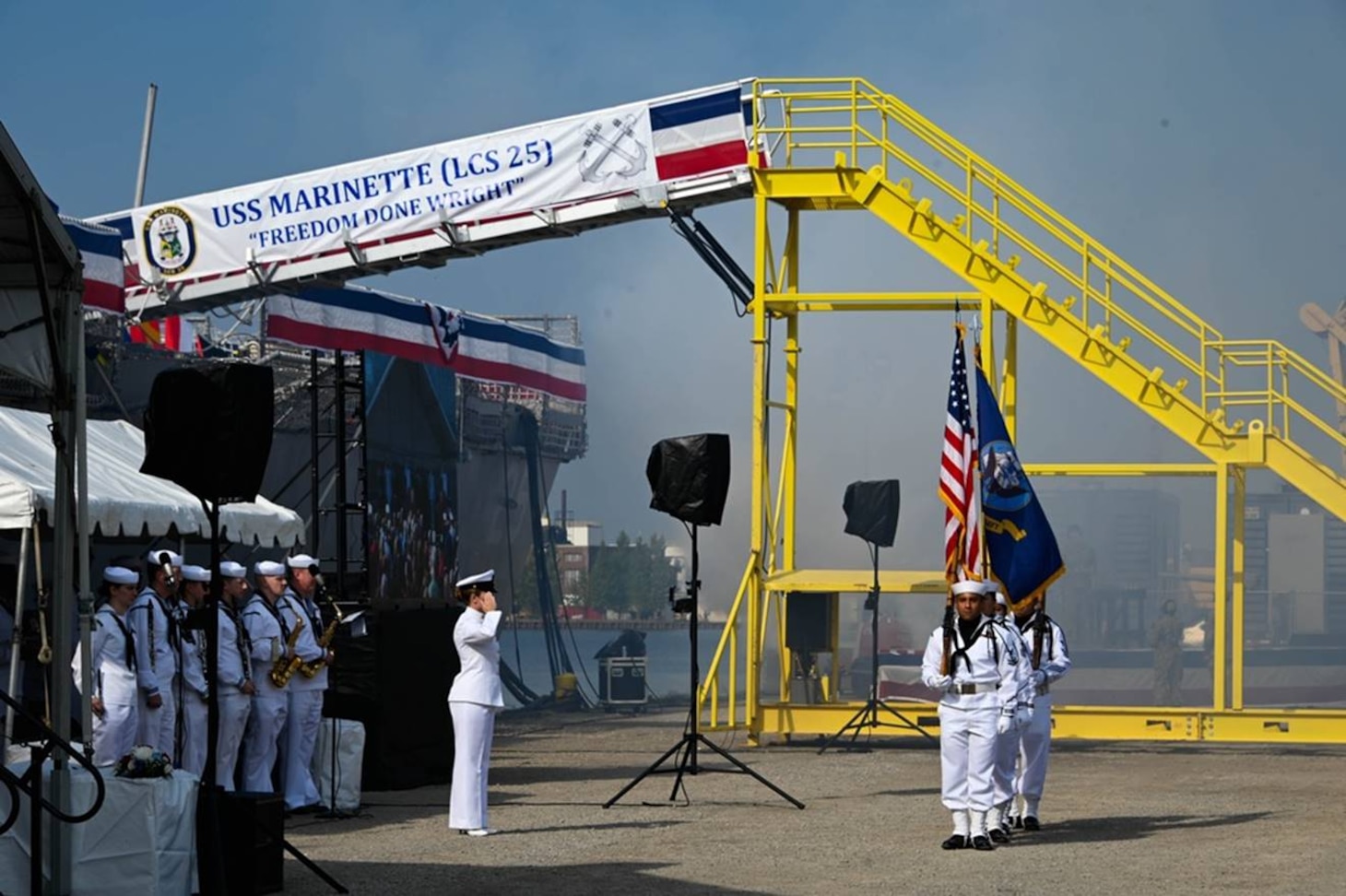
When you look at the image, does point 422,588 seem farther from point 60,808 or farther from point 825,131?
point 60,808

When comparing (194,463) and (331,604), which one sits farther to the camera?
(331,604)

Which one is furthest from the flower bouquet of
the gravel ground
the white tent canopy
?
the white tent canopy

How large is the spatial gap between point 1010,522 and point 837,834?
3.60 metres

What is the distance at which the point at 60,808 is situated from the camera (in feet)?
34.6

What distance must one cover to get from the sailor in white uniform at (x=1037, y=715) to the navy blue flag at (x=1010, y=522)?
1.86 feet

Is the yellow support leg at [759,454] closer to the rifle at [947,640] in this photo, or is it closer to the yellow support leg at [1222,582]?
the yellow support leg at [1222,582]

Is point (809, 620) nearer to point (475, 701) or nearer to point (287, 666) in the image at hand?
point (287, 666)

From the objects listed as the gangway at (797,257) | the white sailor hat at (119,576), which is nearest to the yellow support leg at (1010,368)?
the gangway at (797,257)

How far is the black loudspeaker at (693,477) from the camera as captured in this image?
55.4 ft

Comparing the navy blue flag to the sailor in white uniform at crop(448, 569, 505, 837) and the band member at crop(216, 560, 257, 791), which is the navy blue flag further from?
the band member at crop(216, 560, 257, 791)

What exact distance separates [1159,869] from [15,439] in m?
10.1

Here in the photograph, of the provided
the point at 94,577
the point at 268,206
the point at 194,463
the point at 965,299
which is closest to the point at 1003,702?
the point at 194,463

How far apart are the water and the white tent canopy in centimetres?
2036

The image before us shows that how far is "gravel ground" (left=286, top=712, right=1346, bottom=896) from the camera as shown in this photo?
1218 cm
